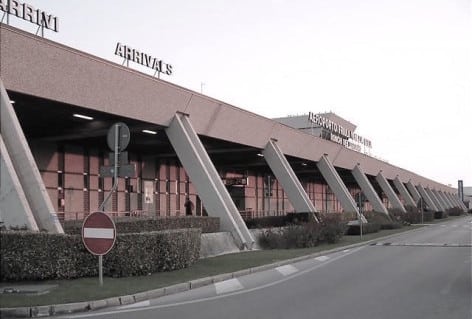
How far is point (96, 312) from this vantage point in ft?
32.4

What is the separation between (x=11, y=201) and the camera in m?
15.0

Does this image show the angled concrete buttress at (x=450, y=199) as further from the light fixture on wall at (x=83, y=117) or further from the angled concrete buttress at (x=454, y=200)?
the light fixture on wall at (x=83, y=117)

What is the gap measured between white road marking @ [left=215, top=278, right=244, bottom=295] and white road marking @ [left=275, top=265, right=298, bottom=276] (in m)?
2.35

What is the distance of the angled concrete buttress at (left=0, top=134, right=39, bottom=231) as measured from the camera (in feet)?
48.6

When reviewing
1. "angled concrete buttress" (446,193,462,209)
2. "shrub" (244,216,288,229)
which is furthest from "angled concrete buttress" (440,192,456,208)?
"shrub" (244,216,288,229)

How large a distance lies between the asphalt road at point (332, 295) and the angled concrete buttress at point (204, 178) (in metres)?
7.47

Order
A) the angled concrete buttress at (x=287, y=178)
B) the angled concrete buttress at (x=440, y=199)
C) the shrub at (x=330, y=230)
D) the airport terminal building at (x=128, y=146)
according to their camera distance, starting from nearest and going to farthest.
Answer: the airport terminal building at (x=128, y=146)
the shrub at (x=330, y=230)
the angled concrete buttress at (x=287, y=178)
the angled concrete buttress at (x=440, y=199)

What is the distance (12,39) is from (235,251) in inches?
470

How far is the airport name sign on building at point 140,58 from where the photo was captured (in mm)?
24422

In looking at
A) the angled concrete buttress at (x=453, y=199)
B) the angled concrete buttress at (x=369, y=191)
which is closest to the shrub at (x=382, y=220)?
the angled concrete buttress at (x=369, y=191)

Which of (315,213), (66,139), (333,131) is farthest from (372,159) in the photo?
(66,139)

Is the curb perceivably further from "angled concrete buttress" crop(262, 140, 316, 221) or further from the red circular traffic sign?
"angled concrete buttress" crop(262, 140, 316, 221)

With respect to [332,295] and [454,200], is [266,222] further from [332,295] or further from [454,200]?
[454,200]

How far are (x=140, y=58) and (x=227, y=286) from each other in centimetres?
1490
